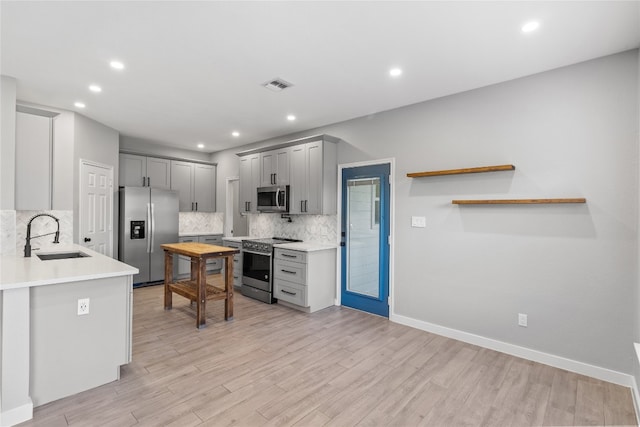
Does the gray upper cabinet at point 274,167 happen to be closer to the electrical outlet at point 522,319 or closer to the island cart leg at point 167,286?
the island cart leg at point 167,286

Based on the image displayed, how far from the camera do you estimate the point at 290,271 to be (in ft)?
14.4

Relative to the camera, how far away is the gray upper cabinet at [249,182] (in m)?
5.45

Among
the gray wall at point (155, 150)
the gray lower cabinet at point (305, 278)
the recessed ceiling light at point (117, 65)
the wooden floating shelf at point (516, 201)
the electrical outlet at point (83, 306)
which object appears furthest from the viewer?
the gray wall at point (155, 150)

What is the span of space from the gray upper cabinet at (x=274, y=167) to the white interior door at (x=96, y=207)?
247 centimetres

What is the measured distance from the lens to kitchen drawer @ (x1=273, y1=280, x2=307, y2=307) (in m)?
4.23

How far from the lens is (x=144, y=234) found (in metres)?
5.57

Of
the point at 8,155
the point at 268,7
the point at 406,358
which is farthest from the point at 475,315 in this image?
the point at 8,155

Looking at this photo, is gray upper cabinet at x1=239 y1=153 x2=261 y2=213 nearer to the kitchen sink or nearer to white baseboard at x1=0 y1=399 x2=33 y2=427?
the kitchen sink

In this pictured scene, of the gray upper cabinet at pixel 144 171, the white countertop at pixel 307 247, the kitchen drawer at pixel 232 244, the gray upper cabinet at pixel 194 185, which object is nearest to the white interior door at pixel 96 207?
the gray upper cabinet at pixel 144 171

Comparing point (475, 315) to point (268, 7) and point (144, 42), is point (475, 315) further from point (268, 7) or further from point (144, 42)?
point (144, 42)

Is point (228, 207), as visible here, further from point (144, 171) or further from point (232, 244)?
point (144, 171)

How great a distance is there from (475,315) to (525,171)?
5.11 feet

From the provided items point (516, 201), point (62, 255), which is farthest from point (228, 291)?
point (516, 201)

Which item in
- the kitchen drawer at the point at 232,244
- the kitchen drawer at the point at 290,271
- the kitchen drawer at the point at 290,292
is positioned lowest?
the kitchen drawer at the point at 290,292
